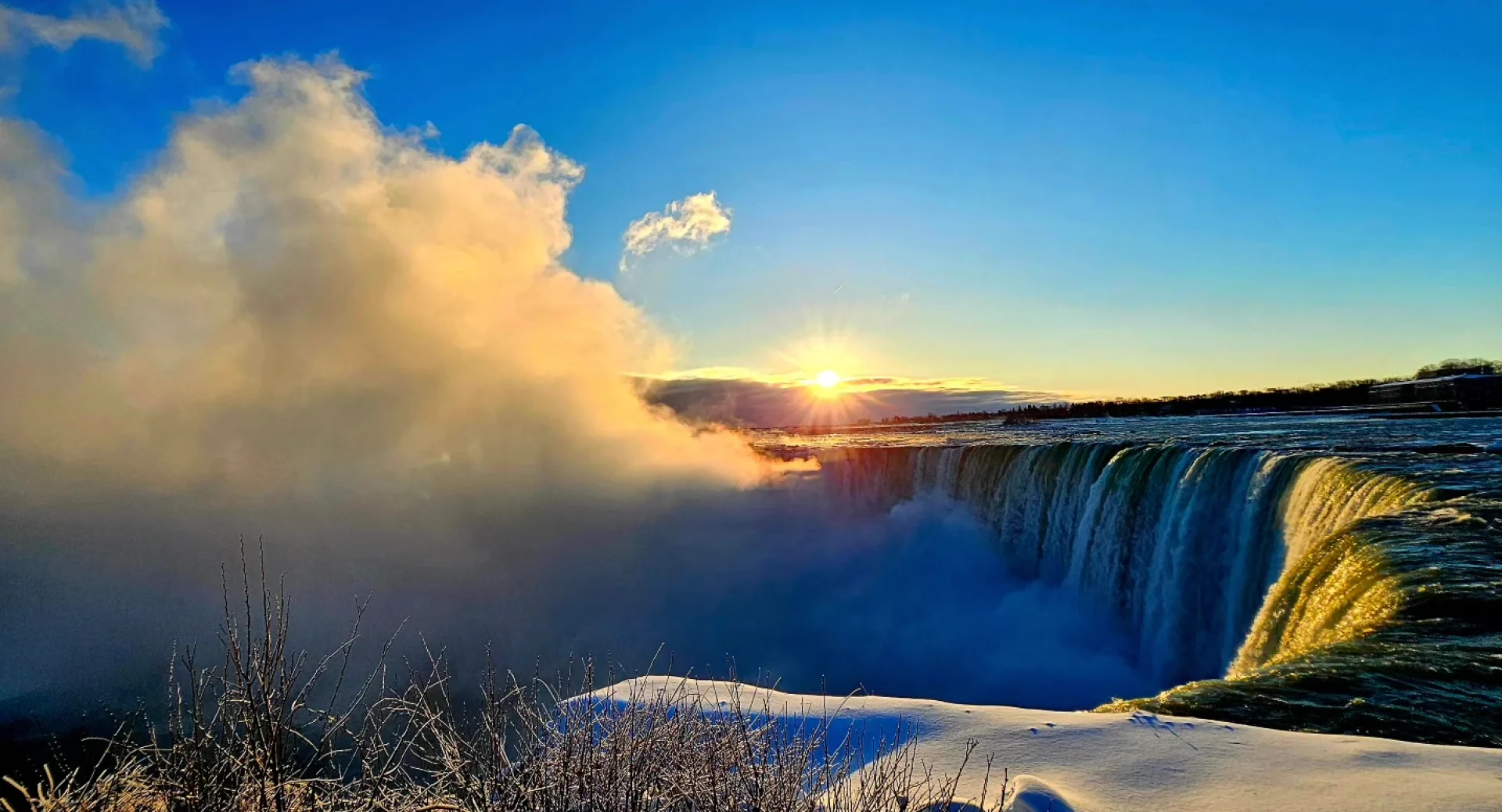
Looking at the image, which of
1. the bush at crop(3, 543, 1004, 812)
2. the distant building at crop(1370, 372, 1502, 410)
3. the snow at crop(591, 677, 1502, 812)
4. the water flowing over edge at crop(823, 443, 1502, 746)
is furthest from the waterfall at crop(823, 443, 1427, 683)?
the distant building at crop(1370, 372, 1502, 410)

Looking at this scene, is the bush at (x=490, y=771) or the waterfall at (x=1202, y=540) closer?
the bush at (x=490, y=771)

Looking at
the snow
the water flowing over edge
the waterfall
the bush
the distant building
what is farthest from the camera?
the distant building

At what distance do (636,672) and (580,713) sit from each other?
12.7 meters

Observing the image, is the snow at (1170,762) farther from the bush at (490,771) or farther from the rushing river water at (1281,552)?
the rushing river water at (1281,552)

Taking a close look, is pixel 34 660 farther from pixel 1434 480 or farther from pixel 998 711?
pixel 1434 480

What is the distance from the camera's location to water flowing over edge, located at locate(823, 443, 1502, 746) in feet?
19.1

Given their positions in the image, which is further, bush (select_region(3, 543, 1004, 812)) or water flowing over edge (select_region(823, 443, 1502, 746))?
water flowing over edge (select_region(823, 443, 1502, 746))

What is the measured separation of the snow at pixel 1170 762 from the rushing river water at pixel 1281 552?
100cm

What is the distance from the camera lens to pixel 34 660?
15.9 m

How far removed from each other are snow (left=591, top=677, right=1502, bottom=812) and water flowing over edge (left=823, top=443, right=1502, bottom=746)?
990 millimetres

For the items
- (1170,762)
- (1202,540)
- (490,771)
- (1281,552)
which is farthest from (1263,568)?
(490,771)

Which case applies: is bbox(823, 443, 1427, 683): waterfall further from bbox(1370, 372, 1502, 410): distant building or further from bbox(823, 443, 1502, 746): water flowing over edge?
bbox(1370, 372, 1502, 410): distant building

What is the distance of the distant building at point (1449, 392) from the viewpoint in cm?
3862

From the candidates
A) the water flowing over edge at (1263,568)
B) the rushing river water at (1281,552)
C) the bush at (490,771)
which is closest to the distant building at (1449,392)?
the rushing river water at (1281,552)
